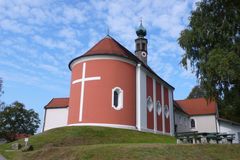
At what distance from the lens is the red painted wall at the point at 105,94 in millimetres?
25844

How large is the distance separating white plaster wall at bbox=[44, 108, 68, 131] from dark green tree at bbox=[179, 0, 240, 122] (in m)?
28.3

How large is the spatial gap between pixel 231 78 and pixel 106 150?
7.46 metres

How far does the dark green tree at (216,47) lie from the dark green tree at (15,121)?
3969 centimetres

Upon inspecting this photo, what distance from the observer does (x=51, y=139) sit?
20.0 m

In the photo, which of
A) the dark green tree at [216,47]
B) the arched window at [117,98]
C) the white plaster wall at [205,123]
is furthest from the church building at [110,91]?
the white plaster wall at [205,123]

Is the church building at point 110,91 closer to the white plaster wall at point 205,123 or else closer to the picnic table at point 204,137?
the picnic table at point 204,137

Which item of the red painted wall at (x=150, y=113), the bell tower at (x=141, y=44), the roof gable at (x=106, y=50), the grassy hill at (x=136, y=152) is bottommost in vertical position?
the grassy hill at (x=136, y=152)

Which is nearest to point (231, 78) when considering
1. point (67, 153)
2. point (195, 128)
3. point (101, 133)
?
point (67, 153)

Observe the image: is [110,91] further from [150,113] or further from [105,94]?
[150,113]

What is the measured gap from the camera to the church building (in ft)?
85.2

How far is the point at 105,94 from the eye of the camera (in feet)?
86.3

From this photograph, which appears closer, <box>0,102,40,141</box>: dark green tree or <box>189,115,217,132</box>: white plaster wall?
<box>189,115,217,132</box>: white plaster wall

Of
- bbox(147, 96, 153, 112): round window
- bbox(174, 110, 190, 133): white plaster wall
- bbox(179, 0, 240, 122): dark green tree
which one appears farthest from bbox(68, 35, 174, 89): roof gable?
bbox(174, 110, 190, 133): white plaster wall

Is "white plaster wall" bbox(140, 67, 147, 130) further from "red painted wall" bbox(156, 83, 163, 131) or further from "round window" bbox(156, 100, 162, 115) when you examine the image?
"round window" bbox(156, 100, 162, 115)
